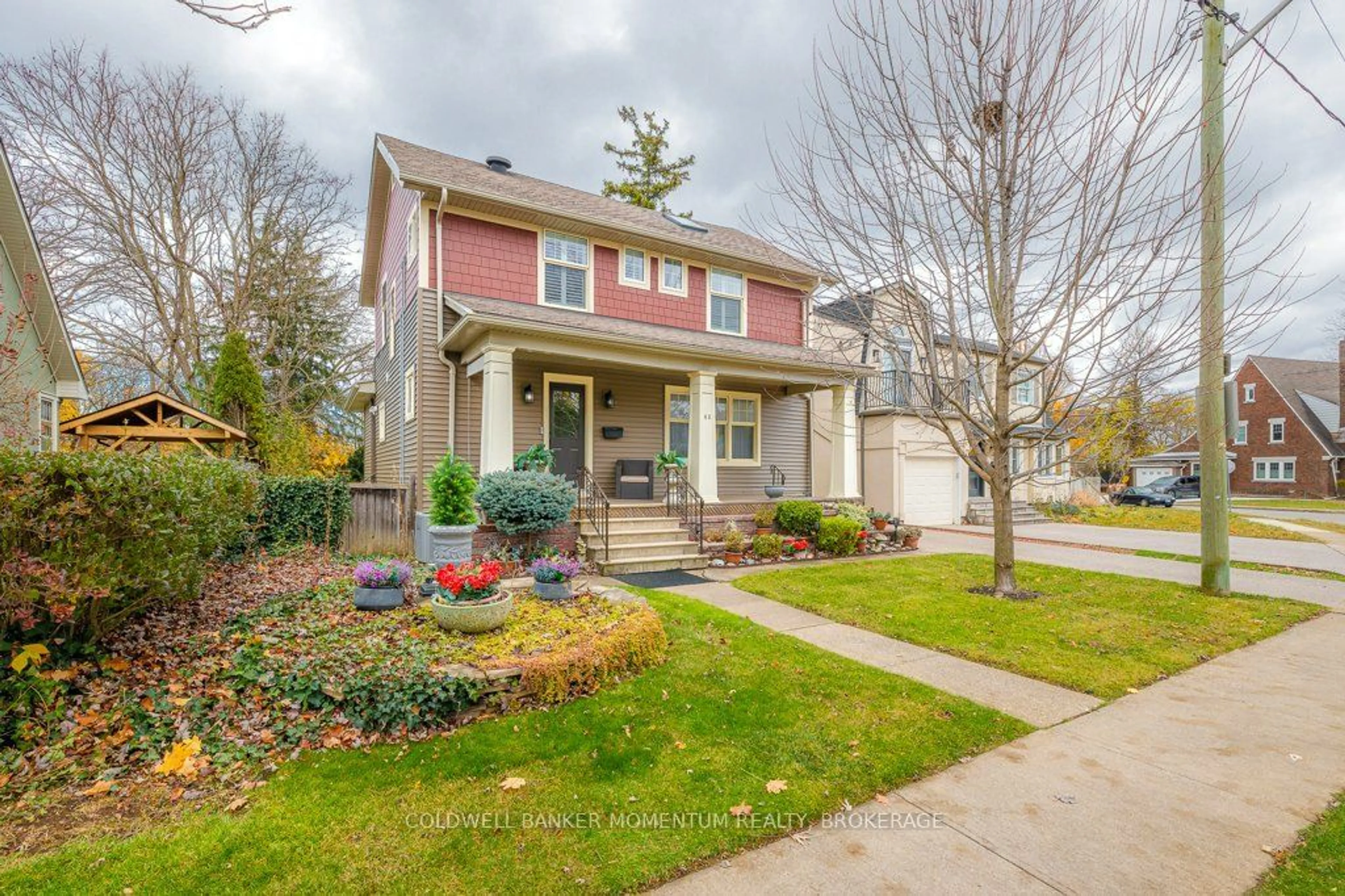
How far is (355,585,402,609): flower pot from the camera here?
216 inches

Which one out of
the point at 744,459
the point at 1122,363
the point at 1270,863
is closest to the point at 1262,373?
the point at 744,459

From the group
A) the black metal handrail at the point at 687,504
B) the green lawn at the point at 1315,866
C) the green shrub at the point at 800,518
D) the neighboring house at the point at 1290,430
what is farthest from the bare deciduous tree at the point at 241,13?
the neighboring house at the point at 1290,430

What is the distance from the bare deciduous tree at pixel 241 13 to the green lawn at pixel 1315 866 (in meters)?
5.38

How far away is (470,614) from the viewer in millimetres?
4758

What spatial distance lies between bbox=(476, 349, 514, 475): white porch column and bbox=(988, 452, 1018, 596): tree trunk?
6.75 m

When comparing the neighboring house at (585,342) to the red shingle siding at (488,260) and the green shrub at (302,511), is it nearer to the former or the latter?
Result: the red shingle siding at (488,260)

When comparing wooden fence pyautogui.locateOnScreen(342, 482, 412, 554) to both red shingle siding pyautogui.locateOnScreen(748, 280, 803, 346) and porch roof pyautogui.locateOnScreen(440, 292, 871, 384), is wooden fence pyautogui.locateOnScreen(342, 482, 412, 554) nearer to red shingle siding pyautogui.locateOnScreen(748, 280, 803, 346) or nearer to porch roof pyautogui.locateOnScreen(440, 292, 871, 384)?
porch roof pyautogui.locateOnScreen(440, 292, 871, 384)

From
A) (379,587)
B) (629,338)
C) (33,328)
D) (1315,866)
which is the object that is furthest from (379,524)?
(1315,866)

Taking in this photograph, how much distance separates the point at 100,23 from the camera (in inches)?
134

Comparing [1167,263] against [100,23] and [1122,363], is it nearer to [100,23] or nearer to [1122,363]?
[1122,363]

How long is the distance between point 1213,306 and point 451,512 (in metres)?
9.18

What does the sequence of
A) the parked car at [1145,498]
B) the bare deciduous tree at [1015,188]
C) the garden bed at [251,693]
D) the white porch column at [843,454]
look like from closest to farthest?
the garden bed at [251,693]
the bare deciduous tree at [1015,188]
the white porch column at [843,454]
the parked car at [1145,498]

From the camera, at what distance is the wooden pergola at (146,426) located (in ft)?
34.2

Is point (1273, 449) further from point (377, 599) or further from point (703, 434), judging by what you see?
point (377, 599)
